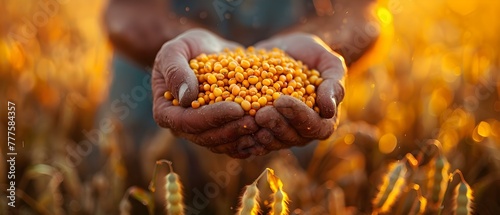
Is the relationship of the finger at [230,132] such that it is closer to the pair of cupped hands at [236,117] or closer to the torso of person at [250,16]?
the pair of cupped hands at [236,117]

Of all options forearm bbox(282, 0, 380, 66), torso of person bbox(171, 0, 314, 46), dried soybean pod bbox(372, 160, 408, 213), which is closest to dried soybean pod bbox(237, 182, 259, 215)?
dried soybean pod bbox(372, 160, 408, 213)

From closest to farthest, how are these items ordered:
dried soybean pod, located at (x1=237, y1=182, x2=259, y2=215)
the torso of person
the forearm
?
dried soybean pod, located at (x1=237, y1=182, x2=259, y2=215), the forearm, the torso of person

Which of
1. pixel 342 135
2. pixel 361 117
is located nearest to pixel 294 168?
pixel 342 135

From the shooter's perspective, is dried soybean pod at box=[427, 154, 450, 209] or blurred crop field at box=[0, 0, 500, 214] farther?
blurred crop field at box=[0, 0, 500, 214]

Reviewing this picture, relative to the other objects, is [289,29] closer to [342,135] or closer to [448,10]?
[342,135]

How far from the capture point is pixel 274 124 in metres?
1.13

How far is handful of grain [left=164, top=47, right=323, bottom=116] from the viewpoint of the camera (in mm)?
1185

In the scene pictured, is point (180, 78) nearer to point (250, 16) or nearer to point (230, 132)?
point (230, 132)

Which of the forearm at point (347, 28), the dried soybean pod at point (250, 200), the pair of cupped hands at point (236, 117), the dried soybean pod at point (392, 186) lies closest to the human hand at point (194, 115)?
the pair of cupped hands at point (236, 117)

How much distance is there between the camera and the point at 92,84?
214 centimetres

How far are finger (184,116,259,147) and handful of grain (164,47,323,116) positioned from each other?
2 centimetres

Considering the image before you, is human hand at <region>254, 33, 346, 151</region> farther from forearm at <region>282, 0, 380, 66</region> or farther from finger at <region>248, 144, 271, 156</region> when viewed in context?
forearm at <region>282, 0, 380, 66</region>

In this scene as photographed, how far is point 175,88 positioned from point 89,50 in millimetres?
1330

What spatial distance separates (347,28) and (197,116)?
710 millimetres
